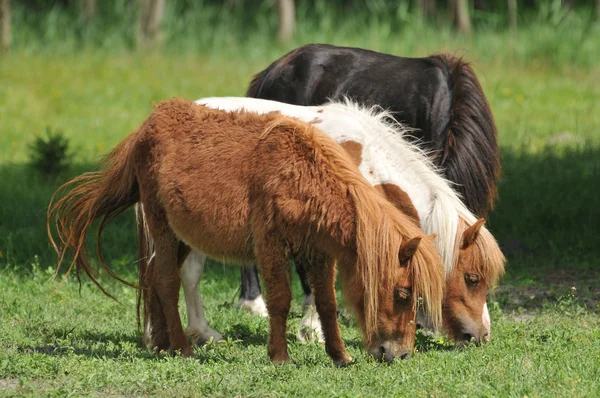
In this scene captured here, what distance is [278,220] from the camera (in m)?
5.32

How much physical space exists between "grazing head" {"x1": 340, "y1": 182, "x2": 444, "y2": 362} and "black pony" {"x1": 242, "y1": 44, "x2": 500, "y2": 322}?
3.56 ft

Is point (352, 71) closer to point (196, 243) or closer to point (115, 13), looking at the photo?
point (196, 243)

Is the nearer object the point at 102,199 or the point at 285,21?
the point at 102,199

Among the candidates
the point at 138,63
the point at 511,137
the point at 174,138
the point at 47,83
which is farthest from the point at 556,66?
the point at 174,138

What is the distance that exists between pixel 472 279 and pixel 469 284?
42 mm

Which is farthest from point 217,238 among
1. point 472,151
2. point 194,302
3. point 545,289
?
point 545,289

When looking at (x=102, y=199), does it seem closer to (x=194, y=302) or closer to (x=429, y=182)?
(x=194, y=302)

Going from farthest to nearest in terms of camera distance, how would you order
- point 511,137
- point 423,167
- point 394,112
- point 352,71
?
point 511,137, point 352,71, point 394,112, point 423,167

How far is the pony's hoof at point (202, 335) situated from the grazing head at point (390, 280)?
1.68 m

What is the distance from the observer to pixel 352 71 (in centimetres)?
827

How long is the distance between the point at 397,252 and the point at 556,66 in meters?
13.3

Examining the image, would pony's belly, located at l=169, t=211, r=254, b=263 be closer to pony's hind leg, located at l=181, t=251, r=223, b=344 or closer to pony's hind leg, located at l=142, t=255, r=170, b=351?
pony's hind leg, located at l=142, t=255, r=170, b=351

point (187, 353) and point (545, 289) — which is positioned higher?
point (187, 353)

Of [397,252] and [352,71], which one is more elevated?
[352,71]
